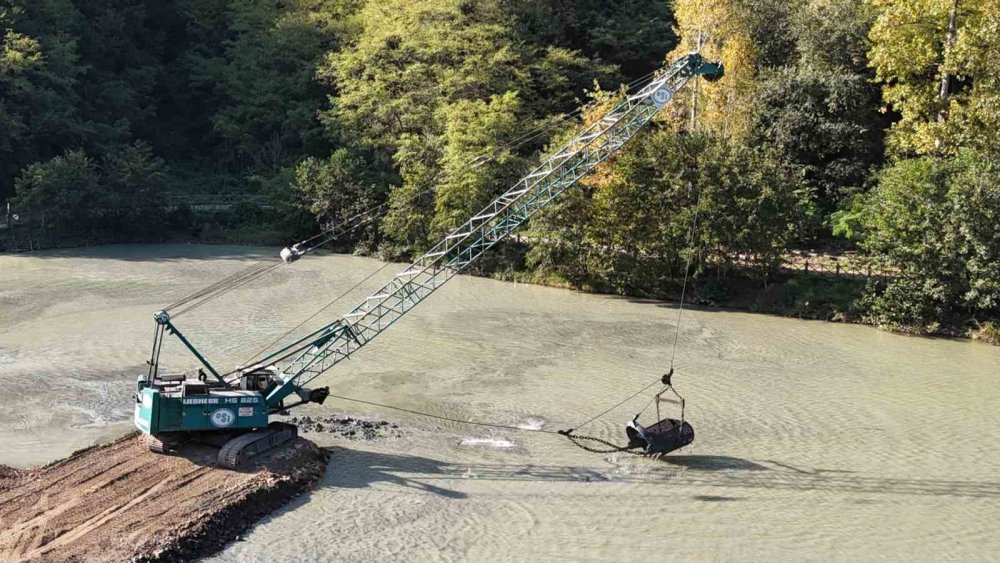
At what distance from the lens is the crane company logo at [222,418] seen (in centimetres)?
1775

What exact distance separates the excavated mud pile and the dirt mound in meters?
1.57

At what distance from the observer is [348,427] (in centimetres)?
2066

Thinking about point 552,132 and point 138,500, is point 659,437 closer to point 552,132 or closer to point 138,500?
point 138,500

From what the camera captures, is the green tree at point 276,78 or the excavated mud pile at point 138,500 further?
the green tree at point 276,78

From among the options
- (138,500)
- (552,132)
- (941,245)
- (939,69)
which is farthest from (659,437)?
(552,132)

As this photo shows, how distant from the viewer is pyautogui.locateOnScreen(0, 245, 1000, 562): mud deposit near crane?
15812 mm

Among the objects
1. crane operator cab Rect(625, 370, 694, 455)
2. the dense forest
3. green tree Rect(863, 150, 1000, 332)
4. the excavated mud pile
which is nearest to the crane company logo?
the excavated mud pile

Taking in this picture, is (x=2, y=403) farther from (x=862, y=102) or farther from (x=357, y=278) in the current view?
(x=862, y=102)

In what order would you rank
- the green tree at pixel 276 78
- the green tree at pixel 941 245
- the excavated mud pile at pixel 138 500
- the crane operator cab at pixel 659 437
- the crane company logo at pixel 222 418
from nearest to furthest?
the excavated mud pile at pixel 138 500 < the crane company logo at pixel 222 418 < the crane operator cab at pixel 659 437 < the green tree at pixel 941 245 < the green tree at pixel 276 78

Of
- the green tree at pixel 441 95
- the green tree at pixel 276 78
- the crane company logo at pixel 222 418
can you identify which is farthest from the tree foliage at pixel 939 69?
the green tree at pixel 276 78

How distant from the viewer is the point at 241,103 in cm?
5788

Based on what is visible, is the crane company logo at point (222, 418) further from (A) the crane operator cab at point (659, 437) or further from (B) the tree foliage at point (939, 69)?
(B) the tree foliage at point (939, 69)

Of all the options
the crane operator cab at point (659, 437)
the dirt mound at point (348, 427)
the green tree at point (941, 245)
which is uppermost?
the green tree at point (941, 245)

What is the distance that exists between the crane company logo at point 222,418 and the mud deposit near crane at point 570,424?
222 centimetres
